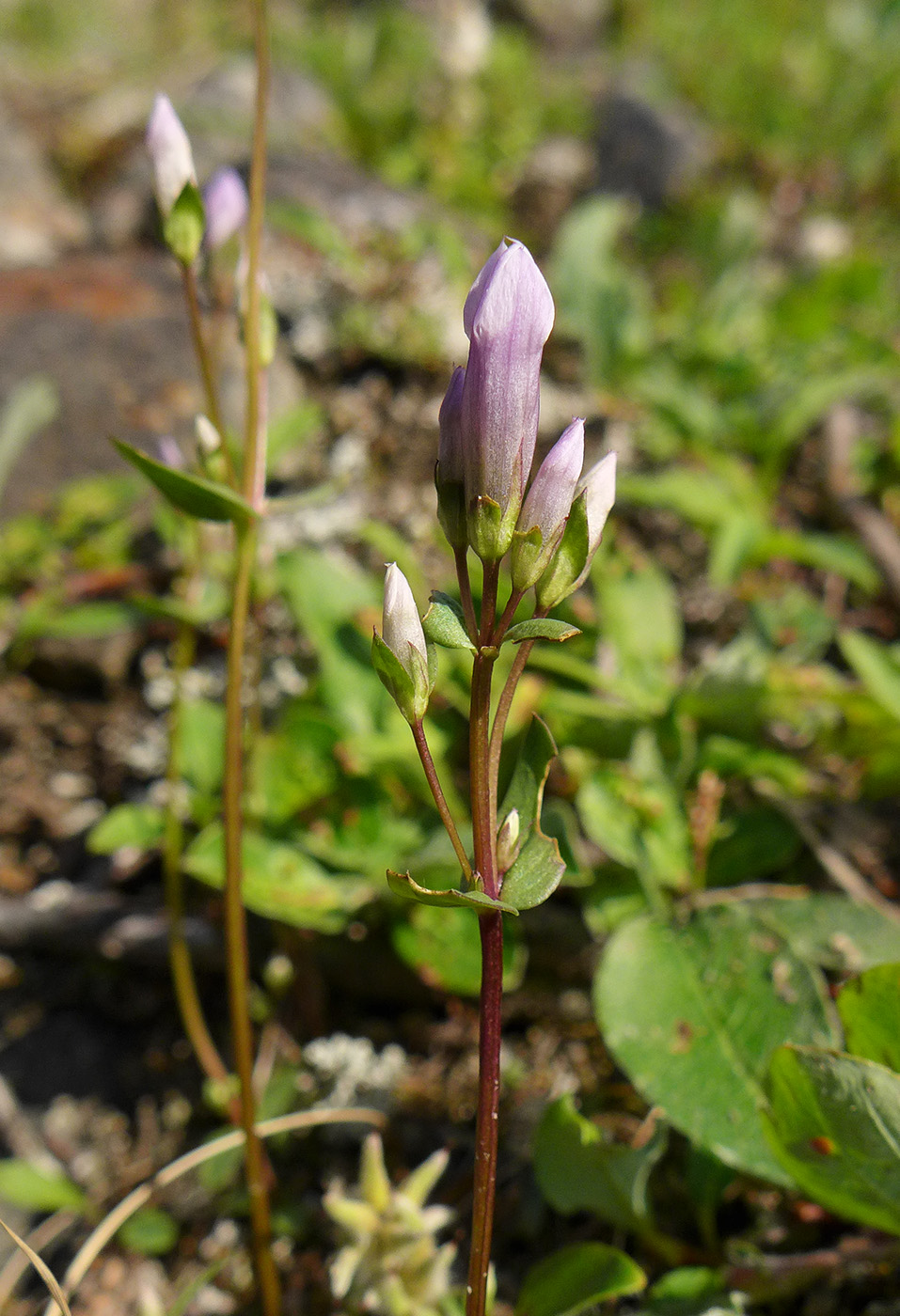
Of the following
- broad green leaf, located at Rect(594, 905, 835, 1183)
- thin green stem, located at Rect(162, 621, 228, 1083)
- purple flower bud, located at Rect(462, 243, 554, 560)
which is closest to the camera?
purple flower bud, located at Rect(462, 243, 554, 560)

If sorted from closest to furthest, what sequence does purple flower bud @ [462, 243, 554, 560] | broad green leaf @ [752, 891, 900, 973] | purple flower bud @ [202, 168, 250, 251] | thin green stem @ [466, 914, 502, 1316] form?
purple flower bud @ [462, 243, 554, 560] < thin green stem @ [466, 914, 502, 1316] < purple flower bud @ [202, 168, 250, 251] < broad green leaf @ [752, 891, 900, 973]

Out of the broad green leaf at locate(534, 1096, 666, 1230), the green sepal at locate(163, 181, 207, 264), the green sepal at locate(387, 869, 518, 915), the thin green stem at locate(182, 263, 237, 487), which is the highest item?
the green sepal at locate(163, 181, 207, 264)

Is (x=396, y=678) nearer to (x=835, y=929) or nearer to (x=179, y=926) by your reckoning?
(x=835, y=929)

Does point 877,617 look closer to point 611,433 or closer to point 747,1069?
point 611,433

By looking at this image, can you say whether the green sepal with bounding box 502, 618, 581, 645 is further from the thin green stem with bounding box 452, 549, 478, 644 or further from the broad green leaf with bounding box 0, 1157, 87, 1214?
the broad green leaf with bounding box 0, 1157, 87, 1214

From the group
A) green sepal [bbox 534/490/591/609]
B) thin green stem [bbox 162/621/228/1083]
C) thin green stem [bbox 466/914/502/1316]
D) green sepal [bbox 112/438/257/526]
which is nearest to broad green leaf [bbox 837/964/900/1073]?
thin green stem [bbox 466/914/502/1316]
